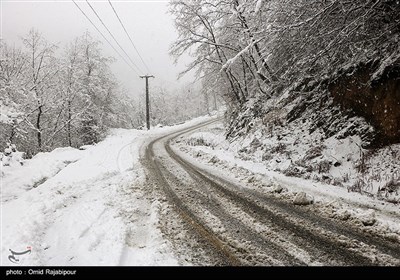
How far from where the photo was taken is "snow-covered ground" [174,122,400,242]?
523 cm

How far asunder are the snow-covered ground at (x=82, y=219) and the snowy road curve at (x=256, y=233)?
460mm

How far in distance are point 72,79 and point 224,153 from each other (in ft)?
68.8

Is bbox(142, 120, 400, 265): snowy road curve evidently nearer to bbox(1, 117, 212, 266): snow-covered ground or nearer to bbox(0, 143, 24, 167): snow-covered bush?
bbox(1, 117, 212, 266): snow-covered ground

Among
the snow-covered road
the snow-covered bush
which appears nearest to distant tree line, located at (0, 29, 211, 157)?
the snow-covered bush

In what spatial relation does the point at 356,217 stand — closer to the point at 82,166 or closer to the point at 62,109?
the point at 82,166

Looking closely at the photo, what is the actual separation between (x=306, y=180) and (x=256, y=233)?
333cm

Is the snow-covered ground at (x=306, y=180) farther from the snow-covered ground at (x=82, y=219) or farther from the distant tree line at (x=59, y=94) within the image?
the distant tree line at (x=59, y=94)

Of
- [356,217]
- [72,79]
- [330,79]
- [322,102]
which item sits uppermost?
[72,79]

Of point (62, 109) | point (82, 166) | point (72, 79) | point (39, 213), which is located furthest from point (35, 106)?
point (39, 213)

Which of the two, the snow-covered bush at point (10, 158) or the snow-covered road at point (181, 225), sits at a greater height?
the snow-covered bush at point (10, 158)

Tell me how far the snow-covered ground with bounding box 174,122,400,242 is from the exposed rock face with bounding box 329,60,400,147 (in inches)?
24.2

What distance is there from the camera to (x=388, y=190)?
609 centimetres

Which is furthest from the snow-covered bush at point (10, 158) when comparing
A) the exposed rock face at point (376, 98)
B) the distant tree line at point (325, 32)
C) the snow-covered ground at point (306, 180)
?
the exposed rock face at point (376, 98)

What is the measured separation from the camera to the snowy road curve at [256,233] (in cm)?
412
